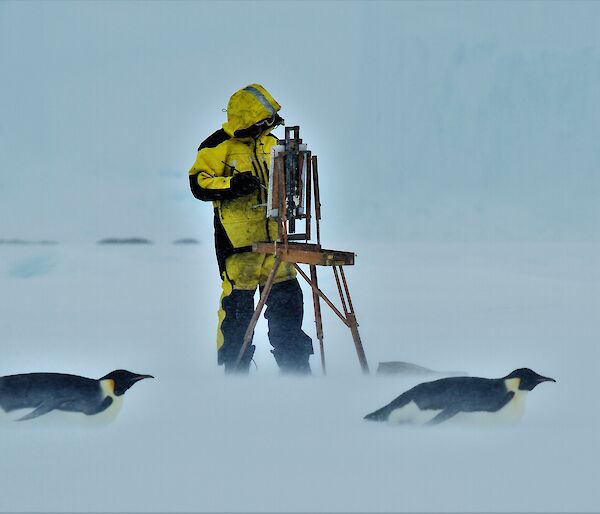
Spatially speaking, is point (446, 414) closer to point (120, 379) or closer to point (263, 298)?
point (263, 298)

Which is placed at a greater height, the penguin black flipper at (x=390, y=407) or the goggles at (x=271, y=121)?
the goggles at (x=271, y=121)

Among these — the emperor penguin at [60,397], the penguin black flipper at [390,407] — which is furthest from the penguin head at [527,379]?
the emperor penguin at [60,397]

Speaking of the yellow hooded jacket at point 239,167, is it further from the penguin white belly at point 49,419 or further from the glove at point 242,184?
the penguin white belly at point 49,419

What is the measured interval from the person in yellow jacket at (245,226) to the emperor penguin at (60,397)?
3.49 feet

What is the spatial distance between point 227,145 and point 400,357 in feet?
5.53

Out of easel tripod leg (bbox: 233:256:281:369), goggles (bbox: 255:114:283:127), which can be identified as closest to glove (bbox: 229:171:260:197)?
goggles (bbox: 255:114:283:127)

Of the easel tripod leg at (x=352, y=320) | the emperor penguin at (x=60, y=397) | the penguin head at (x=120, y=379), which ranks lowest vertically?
the emperor penguin at (x=60, y=397)

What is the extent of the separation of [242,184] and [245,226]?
277mm

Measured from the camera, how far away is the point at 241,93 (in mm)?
5383

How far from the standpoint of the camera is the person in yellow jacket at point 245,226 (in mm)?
5375

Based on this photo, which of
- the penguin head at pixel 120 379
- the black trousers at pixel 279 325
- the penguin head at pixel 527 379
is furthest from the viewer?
the black trousers at pixel 279 325

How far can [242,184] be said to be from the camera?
5.31 meters

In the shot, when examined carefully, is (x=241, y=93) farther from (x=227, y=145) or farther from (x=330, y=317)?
(x=330, y=317)

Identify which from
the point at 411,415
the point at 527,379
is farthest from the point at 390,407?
the point at 527,379
